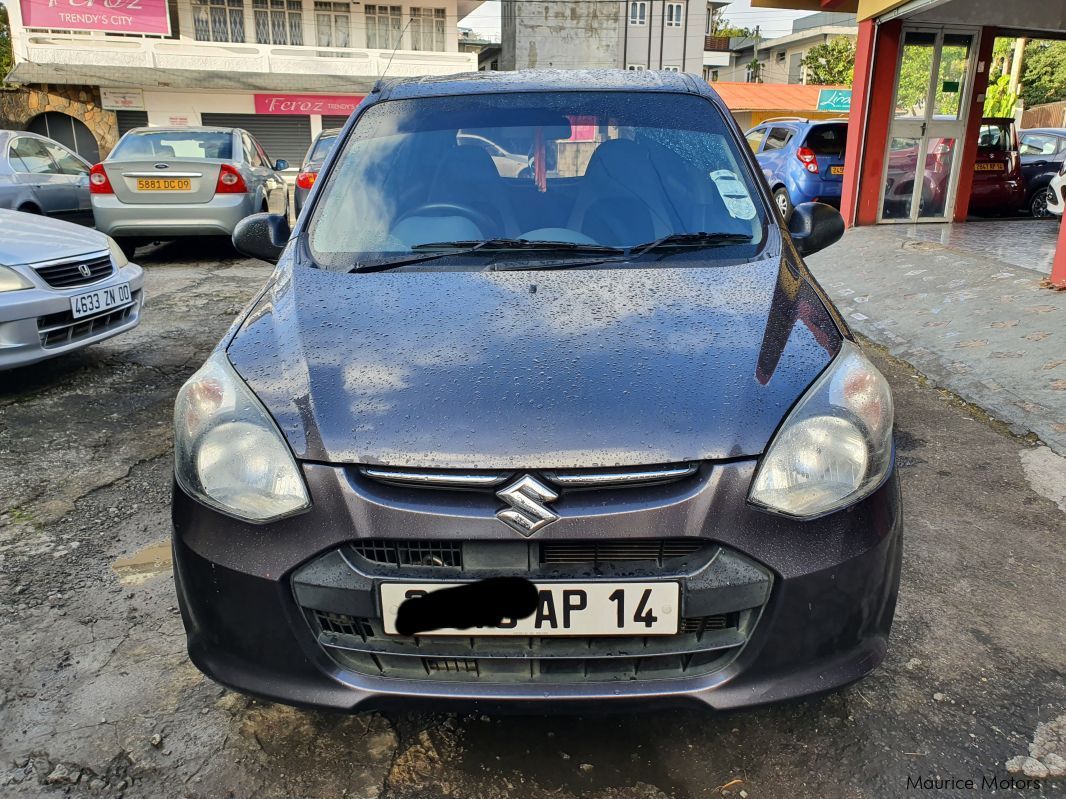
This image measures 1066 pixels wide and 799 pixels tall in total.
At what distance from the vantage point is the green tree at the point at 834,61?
42531 millimetres

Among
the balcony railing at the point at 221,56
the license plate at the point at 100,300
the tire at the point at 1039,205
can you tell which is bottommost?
the tire at the point at 1039,205

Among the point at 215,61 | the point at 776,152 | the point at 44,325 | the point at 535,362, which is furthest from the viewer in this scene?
the point at 215,61

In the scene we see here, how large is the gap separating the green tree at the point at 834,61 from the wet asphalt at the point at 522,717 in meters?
44.8

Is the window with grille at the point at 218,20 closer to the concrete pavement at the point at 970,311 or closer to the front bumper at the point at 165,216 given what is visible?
the front bumper at the point at 165,216

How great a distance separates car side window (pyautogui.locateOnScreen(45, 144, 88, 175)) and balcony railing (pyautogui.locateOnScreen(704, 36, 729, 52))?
51169 mm

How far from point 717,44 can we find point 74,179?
5237 centimetres

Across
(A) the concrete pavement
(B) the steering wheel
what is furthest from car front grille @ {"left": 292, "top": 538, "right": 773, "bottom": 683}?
(A) the concrete pavement

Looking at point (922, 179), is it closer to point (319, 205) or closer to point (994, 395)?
point (994, 395)

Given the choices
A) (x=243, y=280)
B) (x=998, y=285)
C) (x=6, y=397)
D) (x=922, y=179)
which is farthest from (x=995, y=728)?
(x=922, y=179)

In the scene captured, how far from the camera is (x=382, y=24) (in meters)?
28.6

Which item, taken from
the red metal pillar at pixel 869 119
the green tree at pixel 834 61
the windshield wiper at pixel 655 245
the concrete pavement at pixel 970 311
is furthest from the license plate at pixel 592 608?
the green tree at pixel 834 61

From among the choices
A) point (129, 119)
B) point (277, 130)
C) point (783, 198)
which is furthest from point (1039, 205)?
point (129, 119)

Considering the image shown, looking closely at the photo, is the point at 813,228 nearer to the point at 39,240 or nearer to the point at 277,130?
the point at 39,240

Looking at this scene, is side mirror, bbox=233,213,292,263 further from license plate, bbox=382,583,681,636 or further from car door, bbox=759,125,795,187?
car door, bbox=759,125,795,187
